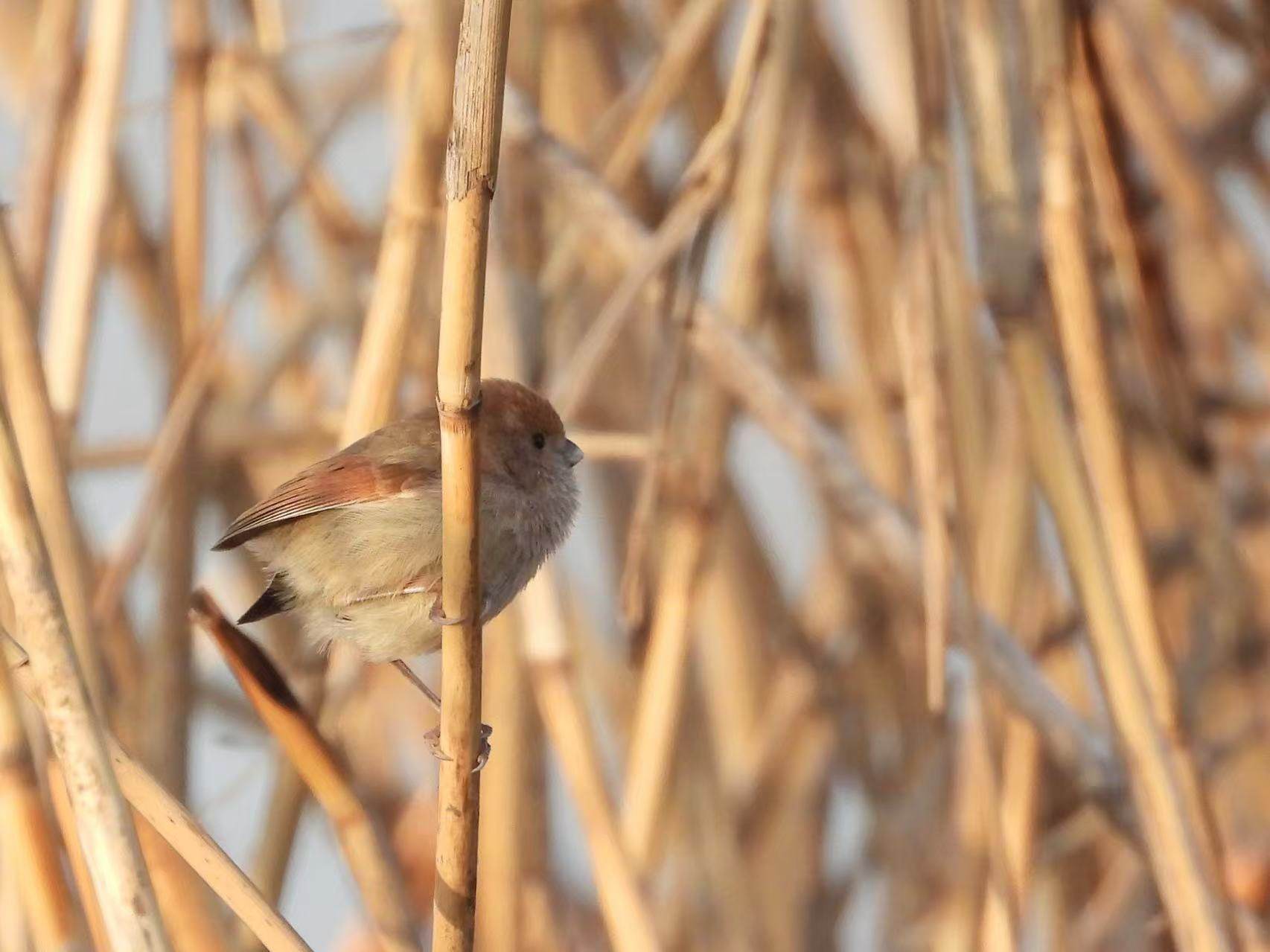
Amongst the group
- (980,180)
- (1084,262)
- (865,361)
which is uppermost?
(865,361)

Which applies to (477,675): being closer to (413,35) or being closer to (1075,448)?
(1075,448)

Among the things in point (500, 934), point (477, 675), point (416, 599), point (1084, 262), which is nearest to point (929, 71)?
point (1084, 262)

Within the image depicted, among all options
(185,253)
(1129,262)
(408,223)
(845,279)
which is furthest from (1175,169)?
(185,253)

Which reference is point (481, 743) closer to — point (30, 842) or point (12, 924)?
point (30, 842)

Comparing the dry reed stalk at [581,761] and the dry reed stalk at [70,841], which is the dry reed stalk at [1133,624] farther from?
the dry reed stalk at [70,841]

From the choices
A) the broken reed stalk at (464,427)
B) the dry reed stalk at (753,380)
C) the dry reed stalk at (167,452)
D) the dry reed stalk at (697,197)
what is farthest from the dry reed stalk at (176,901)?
the dry reed stalk at (753,380)

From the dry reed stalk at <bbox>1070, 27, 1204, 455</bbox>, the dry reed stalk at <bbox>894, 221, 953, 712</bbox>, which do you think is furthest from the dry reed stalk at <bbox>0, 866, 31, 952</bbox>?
the dry reed stalk at <bbox>1070, 27, 1204, 455</bbox>
